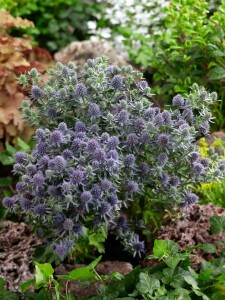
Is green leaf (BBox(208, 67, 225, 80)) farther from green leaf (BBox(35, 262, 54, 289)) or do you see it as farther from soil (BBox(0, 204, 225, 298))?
green leaf (BBox(35, 262, 54, 289))

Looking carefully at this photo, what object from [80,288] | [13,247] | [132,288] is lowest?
[13,247]

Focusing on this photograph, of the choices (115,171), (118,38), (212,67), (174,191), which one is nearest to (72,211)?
(115,171)

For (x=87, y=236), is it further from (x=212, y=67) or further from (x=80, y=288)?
(x=212, y=67)

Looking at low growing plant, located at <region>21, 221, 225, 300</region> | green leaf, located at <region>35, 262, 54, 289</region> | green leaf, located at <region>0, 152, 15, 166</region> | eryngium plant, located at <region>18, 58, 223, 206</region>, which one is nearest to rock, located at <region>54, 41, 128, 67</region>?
green leaf, located at <region>0, 152, 15, 166</region>

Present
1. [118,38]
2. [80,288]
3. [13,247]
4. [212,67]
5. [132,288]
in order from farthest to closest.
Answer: [118,38]
[212,67]
[13,247]
[80,288]
[132,288]

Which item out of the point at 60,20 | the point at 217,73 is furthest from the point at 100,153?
the point at 60,20

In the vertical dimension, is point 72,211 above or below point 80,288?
above

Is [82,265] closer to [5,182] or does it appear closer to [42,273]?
[42,273]

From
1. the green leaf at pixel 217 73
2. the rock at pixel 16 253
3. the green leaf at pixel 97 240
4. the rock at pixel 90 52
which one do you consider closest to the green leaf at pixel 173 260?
the green leaf at pixel 97 240
